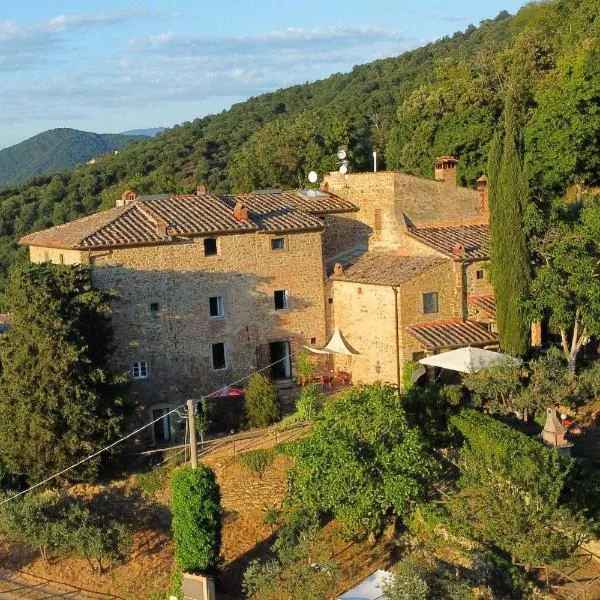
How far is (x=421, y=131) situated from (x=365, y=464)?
95.6 feet

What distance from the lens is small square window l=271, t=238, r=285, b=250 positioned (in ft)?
102

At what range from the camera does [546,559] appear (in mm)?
19016

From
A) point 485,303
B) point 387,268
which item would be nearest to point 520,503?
point 485,303

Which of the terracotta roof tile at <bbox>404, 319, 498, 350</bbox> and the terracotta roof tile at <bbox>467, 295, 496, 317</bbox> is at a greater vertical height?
the terracotta roof tile at <bbox>467, 295, 496, 317</bbox>

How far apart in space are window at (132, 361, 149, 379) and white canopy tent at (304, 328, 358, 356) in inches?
230

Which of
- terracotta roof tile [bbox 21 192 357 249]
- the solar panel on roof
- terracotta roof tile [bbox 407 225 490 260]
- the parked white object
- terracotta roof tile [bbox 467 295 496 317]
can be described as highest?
the solar panel on roof

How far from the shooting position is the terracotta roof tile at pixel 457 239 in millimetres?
29461

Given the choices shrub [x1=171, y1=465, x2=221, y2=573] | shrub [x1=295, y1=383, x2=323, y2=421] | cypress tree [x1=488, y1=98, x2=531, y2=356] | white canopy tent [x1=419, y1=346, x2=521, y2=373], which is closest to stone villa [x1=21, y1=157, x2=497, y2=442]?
white canopy tent [x1=419, y1=346, x2=521, y2=373]

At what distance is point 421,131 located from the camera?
47.2m

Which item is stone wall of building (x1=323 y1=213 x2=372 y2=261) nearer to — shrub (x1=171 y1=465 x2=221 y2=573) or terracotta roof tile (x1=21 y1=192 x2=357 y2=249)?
terracotta roof tile (x1=21 y1=192 x2=357 y2=249)

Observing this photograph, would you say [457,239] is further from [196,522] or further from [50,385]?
[50,385]

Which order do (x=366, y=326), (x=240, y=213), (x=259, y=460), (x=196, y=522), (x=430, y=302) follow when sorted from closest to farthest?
1. (x=196, y=522)
2. (x=259, y=460)
3. (x=430, y=302)
4. (x=366, y=326)
5. (x=240, y=213)

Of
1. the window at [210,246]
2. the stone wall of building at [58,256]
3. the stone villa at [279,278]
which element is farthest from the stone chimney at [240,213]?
the stone wall of building at [58,256]

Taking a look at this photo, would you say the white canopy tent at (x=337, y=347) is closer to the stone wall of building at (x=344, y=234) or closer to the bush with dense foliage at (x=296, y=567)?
the stone wall of building at (x=344, y=234)
